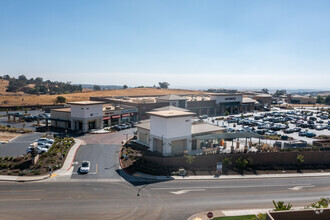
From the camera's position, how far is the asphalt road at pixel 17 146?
46.1 meters

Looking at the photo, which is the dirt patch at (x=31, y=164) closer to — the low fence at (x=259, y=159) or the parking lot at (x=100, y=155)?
the parking lot at (x=100, y=155)

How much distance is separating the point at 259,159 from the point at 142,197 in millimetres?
25474

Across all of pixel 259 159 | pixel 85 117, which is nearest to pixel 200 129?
pixel 259 159

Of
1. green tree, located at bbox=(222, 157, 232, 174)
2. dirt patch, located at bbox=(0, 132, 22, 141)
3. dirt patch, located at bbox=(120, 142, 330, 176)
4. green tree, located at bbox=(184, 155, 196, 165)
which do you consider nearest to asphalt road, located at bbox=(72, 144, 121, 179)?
dirt patch, located at bbox=(120, 142, 330, 176)

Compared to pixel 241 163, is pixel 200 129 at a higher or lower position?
higher

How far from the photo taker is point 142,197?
31391 mm

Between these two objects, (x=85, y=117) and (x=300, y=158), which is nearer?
(x=300, y=158)

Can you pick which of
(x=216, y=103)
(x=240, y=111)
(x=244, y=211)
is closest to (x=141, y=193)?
(x=244, y=211)

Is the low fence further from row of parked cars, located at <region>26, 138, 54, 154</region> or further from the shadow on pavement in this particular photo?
row of parked cars, located at <region>26, 138, 54, 154</region>

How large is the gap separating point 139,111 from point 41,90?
413 feet

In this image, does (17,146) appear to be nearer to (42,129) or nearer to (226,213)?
(42,129)

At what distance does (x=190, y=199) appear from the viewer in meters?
31.3

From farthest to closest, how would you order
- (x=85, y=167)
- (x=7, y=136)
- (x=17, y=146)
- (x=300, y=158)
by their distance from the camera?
(x=7, y=136), (x=17, y=146), (x=300, y=158), (x=85, y=167)

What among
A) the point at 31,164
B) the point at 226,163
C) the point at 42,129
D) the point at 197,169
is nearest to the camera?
the point at 31,164
